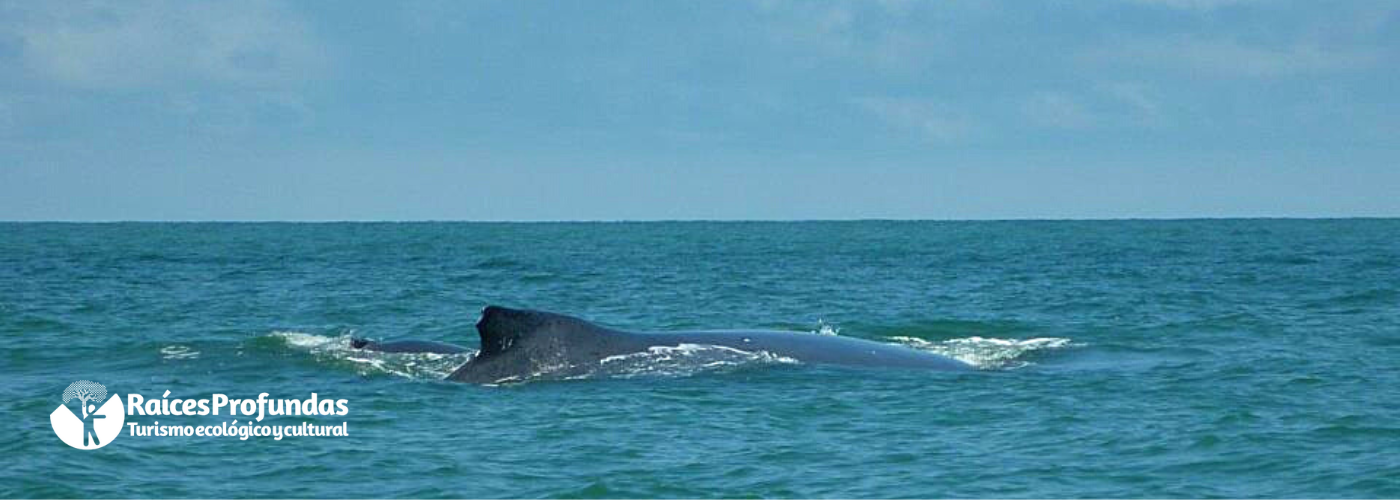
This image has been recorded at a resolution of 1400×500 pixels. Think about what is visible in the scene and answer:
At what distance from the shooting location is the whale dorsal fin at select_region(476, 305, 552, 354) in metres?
18.8

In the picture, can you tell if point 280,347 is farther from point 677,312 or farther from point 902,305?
point 902,305

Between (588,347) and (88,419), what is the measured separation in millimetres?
5595

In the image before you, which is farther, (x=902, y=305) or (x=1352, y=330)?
(x=902, y=305)

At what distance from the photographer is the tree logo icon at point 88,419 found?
15730 mm

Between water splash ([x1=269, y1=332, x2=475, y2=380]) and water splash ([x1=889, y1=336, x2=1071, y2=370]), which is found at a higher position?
water splash ([x1=269, y1=332, x2=475, y2=380])

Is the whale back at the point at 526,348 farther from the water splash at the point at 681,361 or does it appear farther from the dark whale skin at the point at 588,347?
the water splash at the point at 681,361

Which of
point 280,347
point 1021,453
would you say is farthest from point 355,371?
point 1021,453

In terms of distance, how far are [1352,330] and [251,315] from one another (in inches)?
784

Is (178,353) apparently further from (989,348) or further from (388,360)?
(989,348)

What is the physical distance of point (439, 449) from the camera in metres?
15.2

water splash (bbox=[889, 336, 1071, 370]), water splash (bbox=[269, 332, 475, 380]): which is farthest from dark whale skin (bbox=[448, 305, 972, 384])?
water splash (bbox=[889, 336, 1071, 370])

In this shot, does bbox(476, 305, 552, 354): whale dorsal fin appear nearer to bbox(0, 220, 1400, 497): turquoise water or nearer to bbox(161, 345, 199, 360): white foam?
bbox(0, 220, 1400, 497): turquoise water

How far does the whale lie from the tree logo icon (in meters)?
3.68

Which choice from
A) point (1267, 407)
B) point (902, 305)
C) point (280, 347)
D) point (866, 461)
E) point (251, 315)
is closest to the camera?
point (866, 461)
